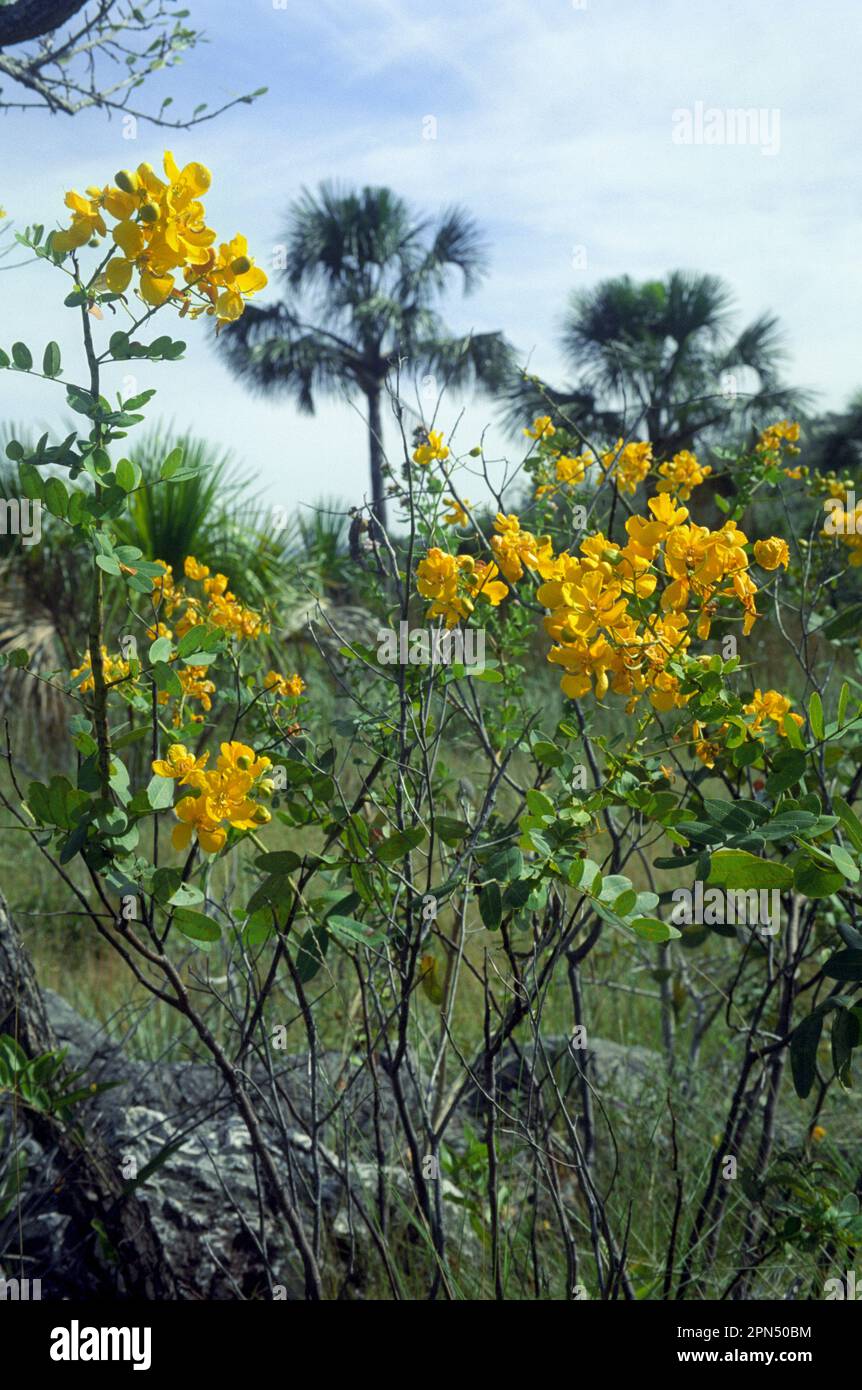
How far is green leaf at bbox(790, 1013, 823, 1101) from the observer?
0.98 metres

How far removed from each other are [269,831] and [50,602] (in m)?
2.76

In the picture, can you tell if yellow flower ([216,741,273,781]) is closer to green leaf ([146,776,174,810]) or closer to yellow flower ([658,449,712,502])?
green leaf ([146,776,174,810])

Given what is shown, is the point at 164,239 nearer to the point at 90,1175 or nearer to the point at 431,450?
the point at 431,450

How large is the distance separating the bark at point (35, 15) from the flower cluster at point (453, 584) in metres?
1.36

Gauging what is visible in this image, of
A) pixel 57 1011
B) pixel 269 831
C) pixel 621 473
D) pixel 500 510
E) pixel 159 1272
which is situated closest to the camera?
pixel 500 510

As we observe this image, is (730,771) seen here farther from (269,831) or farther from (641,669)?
(269,831)

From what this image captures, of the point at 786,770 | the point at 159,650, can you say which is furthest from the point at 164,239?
the point at 786,770

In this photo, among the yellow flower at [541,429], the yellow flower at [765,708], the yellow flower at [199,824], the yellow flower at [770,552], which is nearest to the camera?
the yellow flower at [199,824]

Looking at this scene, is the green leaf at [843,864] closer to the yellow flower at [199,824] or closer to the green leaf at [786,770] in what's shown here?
the green leaf at [786,770]

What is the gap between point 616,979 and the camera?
133 inches

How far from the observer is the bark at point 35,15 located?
2.03 meters

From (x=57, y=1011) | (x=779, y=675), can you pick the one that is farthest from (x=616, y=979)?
(x=779, y=675)

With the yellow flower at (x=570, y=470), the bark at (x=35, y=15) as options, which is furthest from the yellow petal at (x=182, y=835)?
the bark at (x=35, y=15)

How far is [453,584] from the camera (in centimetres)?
135
